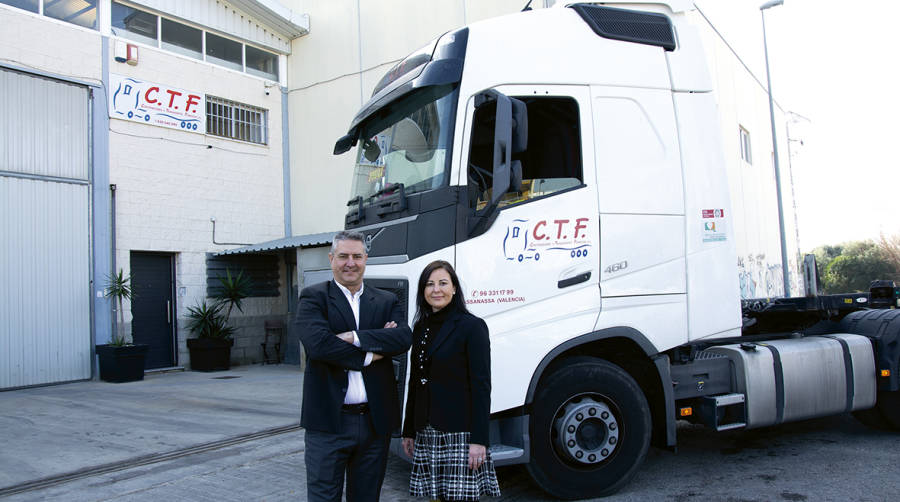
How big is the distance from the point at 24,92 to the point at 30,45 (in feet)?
2.87

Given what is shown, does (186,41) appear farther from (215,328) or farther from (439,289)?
(439,289)

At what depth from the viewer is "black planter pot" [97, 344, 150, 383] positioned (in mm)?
11641

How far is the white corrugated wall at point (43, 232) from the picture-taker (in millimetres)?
11055

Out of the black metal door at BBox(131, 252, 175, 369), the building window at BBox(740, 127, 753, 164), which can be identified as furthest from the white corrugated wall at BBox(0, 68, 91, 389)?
the building window at BBox(740, 127, 753, 164)

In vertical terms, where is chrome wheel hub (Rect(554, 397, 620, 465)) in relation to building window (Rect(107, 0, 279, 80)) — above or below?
below

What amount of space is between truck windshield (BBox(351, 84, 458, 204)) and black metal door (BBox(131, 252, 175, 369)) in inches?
386

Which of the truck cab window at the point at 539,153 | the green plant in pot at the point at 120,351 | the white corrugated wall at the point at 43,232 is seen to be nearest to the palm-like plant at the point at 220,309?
the green plant in pot at the point at 120,351

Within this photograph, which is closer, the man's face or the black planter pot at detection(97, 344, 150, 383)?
the man's face

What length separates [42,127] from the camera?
11602 mm

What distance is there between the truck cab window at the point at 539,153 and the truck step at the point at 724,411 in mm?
2068

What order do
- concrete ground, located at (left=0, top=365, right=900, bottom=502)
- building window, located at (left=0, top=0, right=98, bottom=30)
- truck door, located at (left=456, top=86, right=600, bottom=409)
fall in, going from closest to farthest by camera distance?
1. truck door, located at (left=456, top=86, right=600, bottom=409)
2. concrete ground, located at (left=0, top=365, right=900, bottom=502)
3. building window, located at (left=0, top=0, right=98, bottom=30)

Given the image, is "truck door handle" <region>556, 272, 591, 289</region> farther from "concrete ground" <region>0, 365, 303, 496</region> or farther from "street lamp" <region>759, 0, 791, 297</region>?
"street lamp" <region>759, 0, 791, 297</region>

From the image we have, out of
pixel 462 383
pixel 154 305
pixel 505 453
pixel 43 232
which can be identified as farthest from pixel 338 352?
pixel 154 305

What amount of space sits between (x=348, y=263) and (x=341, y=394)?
614mm
